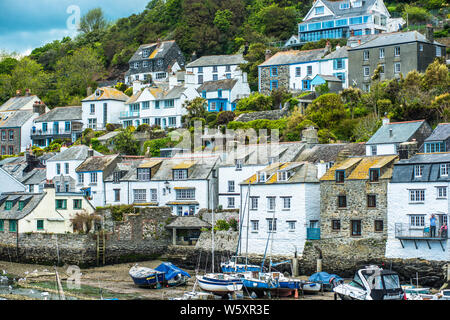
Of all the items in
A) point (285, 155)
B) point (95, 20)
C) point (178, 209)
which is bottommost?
point (178, 209)

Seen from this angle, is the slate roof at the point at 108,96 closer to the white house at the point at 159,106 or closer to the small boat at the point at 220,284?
the white house at the point at 159,106

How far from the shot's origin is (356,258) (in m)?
34.9

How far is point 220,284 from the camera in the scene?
31.4m

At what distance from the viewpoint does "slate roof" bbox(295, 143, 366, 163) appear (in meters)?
41.8

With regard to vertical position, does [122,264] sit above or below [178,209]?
below

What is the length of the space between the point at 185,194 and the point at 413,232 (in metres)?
18.7

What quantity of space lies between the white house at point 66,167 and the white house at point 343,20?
33.5 m

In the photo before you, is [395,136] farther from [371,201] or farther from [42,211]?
[42,211]

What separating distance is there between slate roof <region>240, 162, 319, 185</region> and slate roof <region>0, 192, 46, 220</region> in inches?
579

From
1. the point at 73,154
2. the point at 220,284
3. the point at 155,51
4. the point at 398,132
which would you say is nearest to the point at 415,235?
the point at 398,132

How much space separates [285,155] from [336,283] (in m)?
13.8
